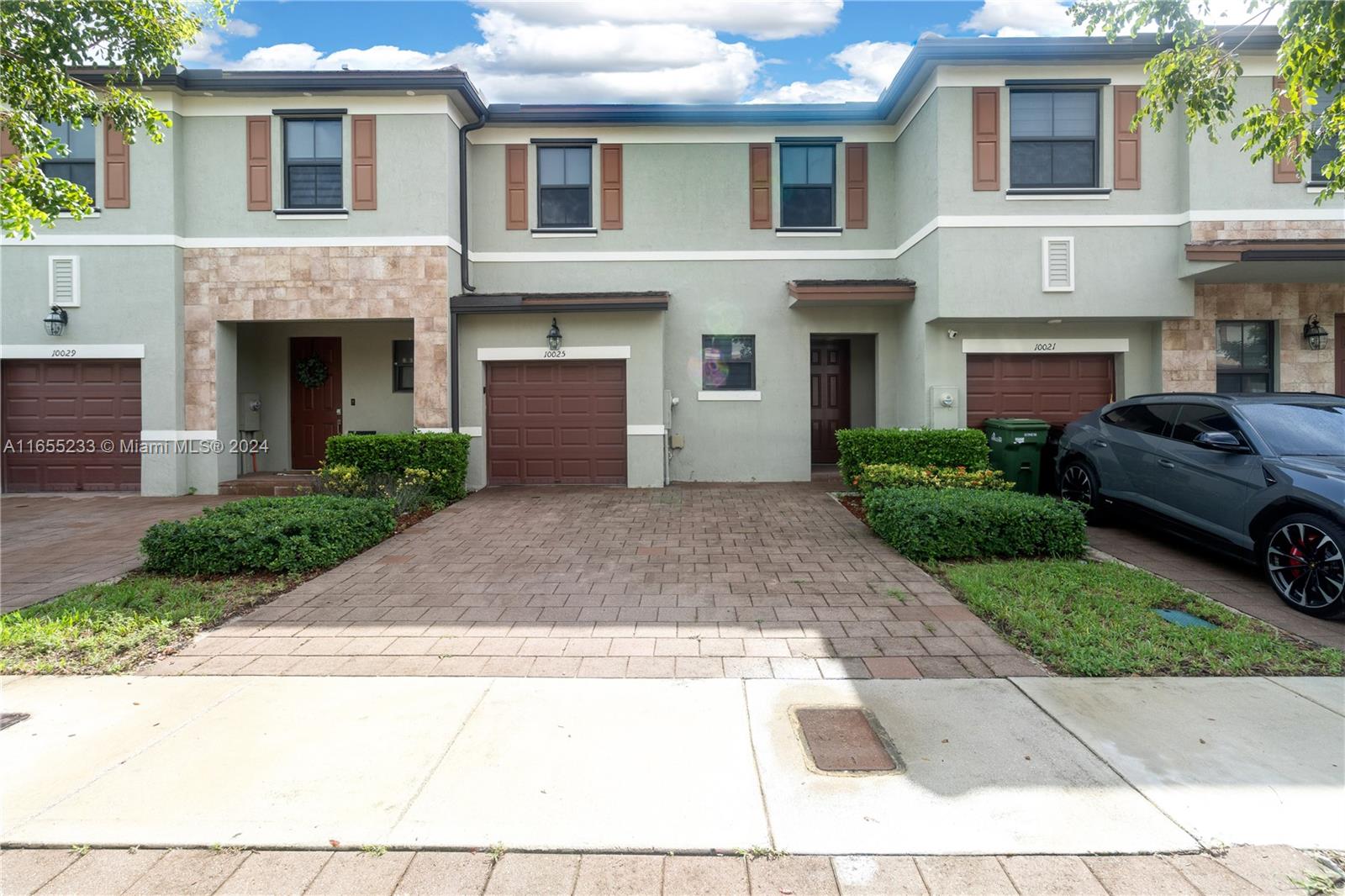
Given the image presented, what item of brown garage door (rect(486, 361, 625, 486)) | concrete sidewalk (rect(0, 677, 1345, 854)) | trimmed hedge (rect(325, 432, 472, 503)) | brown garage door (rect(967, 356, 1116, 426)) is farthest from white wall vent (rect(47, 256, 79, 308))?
brown garage door (rect(967, 356, 1116, 426))

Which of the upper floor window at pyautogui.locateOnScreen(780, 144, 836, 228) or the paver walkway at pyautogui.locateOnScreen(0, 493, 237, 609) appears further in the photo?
the upper floor window at pyautogui.locateOnScreen(780, 144, 836, 228)

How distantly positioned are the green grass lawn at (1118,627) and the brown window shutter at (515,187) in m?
9.92

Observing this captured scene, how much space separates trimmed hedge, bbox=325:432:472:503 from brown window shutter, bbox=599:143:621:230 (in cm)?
508

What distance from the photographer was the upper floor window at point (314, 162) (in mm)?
12203

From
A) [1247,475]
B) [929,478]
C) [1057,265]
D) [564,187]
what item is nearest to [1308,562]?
[1247,475]

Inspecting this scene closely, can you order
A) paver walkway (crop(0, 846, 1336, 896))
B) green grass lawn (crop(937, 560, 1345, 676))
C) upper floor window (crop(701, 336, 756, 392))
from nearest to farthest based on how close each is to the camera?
paver walkway (crop(0, 846, 1336, 896)) < green grass lawn (crop(937, 560, 1345, 676)) < upper floor window (crop(701, 336, 756, 392))

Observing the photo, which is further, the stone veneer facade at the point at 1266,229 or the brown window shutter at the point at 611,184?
the brown window shutter at the point at 611,184

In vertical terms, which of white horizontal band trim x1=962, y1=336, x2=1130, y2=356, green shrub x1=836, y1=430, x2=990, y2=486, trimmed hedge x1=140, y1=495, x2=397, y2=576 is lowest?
trimmed hedge x1=140, y1=495, x2=397, y2=576

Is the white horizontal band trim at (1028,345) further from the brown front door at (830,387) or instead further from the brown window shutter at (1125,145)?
the brown front door at (830,387)

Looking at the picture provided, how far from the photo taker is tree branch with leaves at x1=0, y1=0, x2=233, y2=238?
21.5 feet

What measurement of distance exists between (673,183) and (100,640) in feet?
36.0

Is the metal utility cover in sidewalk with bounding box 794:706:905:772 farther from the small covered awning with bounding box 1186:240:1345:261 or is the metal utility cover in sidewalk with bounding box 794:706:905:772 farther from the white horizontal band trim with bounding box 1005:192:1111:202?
the small covered awning with bounding box 1186:240:1345:261

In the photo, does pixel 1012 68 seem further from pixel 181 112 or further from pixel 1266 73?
pixel 181 112

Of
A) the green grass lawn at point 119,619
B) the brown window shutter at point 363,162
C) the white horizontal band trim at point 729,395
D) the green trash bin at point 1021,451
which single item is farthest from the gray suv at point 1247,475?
the brown window shutter at point 363,162
